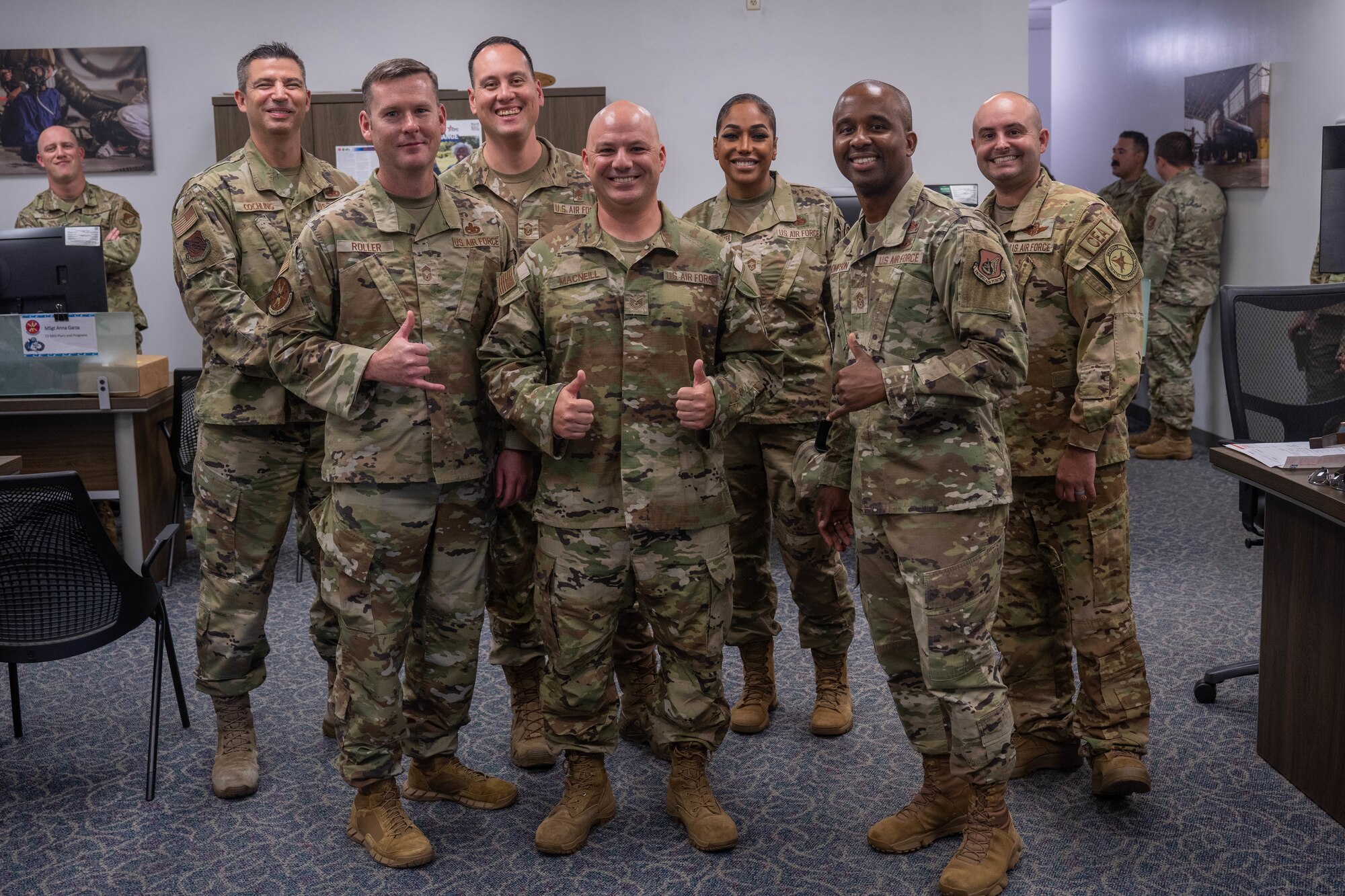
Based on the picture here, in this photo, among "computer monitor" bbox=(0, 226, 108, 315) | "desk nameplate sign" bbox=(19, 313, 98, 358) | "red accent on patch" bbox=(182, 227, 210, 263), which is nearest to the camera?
"red accent on patch" bbox=(182, 227, 210, 263)

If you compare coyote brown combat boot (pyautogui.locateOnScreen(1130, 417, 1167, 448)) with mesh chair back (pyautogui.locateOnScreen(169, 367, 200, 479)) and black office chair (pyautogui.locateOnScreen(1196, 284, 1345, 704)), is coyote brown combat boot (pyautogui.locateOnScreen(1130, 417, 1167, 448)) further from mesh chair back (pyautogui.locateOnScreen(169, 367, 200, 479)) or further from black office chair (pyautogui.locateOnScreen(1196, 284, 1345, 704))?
mesh chair back (pyautogui.locateOnScreen(169, 367, 200, 479))

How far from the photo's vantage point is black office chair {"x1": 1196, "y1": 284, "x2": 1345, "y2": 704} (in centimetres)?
301

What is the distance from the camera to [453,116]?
605 cm

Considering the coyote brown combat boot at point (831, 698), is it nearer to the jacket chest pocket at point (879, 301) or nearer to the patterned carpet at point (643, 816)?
the patterned carpet at point (643, 816)

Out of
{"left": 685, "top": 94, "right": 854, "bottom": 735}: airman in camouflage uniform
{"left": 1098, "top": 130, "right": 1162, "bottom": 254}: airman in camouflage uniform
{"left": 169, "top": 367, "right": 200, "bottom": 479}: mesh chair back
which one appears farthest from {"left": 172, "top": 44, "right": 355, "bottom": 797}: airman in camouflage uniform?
{"left": 1098, "top": 130, "right": 1162, "bottom": 254}: airman in camouflage uniform

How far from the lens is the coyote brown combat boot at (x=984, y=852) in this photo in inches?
92.8

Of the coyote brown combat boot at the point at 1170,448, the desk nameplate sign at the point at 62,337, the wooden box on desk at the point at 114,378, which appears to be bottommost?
the coyote brown combat boot at the point at 1170,448

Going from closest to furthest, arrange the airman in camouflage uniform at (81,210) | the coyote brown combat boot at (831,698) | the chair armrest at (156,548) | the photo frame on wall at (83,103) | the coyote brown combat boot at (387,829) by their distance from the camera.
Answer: the coyote brown combat boot at (387,829) < the chair armrest at (156,548) < the coyote brown combat boot at (831,698) < the airman in camouflage uniform at (81,210) < the photo frame on wall at (83,103)

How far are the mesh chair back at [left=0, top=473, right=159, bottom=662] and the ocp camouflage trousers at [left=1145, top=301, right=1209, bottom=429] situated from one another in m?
5.63

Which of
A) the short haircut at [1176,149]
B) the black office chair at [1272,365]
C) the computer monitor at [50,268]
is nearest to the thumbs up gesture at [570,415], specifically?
the black office chair at [1272,365]

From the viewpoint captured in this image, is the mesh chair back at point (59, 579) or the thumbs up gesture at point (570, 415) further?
the mesh chair back at point (59, 579)

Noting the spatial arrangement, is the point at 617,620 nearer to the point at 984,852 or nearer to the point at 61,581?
the point at 984,852

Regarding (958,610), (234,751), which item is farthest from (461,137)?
(958,610)

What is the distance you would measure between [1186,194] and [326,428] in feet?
18.9
